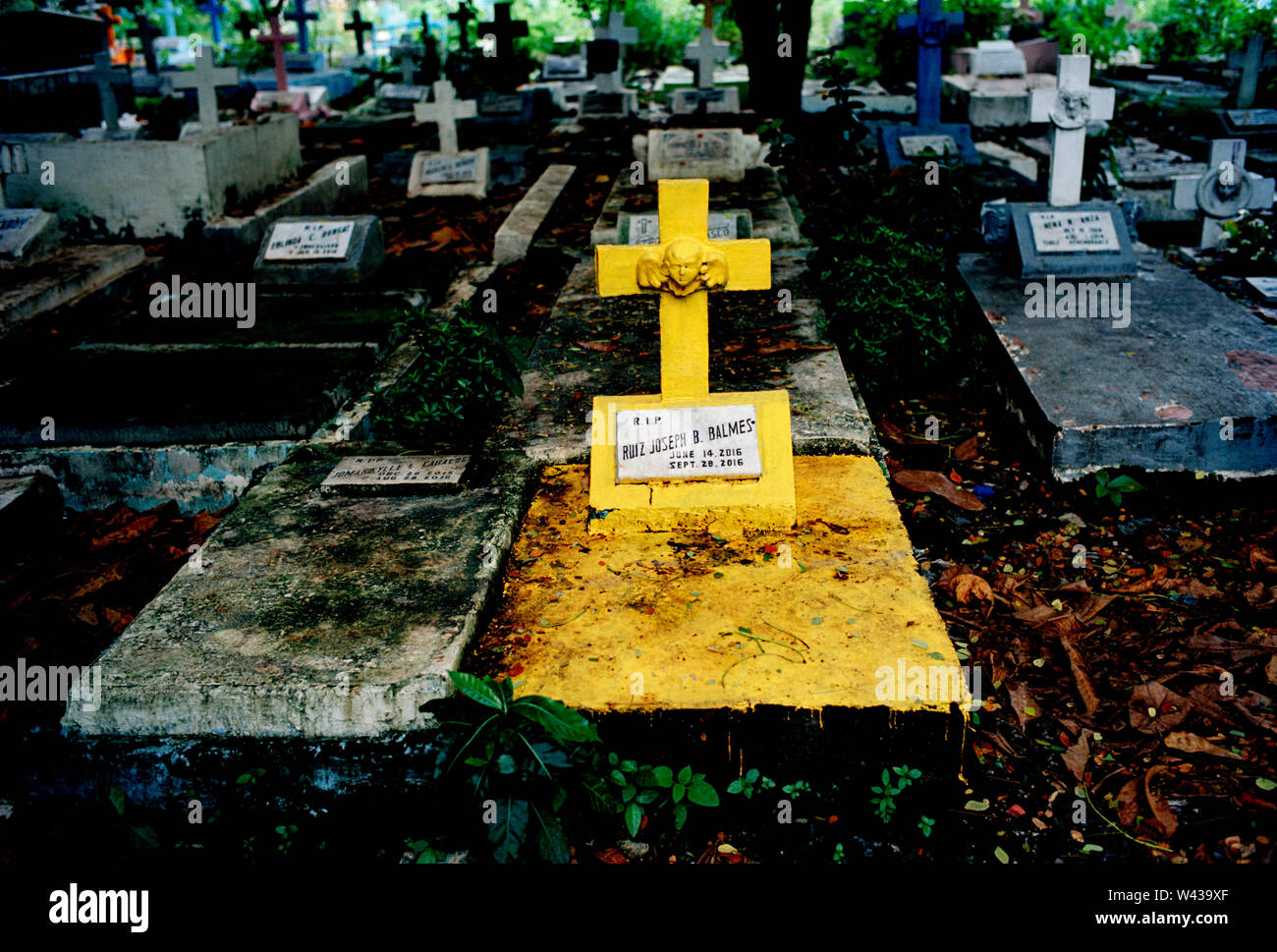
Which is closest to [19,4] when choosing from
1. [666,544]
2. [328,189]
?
[328,189]

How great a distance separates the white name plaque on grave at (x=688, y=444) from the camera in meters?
3.13

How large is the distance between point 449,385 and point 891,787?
2066 millimetres

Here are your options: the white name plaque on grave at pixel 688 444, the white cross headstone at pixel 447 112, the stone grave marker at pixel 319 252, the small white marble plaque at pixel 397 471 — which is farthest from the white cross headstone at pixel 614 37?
the white name plaque on grave at pixel 688 444

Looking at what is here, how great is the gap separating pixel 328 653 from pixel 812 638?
46.0 inches

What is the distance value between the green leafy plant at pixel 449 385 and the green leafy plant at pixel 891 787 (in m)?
1.95

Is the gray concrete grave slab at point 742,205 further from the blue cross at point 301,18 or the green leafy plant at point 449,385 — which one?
the blue cross at point 301,18

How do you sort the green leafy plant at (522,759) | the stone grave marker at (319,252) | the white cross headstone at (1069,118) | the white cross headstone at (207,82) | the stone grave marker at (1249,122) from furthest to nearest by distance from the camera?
the stone grave marker at (1249,122)
the white cross headstone at (207,82)
the stone grave marker at (319,252)
the white cross headstone at (1069,118)
the green leafy plant at (522,759)

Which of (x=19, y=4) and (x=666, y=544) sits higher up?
(x=19, y=4)

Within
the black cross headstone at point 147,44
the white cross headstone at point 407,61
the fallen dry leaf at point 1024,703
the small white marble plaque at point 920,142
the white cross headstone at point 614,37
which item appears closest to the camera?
the fallen dry leaf at point 1024,703

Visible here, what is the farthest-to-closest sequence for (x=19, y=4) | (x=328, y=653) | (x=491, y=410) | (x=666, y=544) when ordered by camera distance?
1. (x=19, y=4)
2. (x=491, y=410)
3. (x=666, y=544)
4. (x=328, y=653)

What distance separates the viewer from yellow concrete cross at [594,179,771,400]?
3.04m
